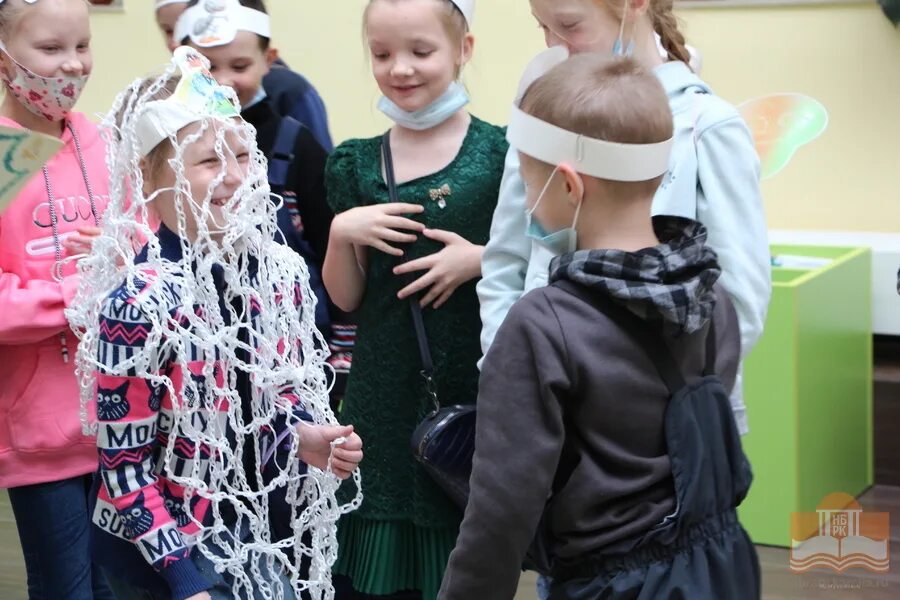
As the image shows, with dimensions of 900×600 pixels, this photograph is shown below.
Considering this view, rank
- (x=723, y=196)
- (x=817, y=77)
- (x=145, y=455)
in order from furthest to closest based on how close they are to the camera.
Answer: (x=817, y=77)
(x=723, y=196)
(x=145, y=455)

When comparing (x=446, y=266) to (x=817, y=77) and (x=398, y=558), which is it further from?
(x=817, y=77)

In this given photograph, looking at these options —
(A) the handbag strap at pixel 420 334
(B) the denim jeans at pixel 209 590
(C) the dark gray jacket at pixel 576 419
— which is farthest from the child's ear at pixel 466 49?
(B) the denim jeans at pixel 209 590

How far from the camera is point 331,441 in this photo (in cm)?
192

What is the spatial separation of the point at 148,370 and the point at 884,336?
3353mm

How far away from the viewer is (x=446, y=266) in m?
2.30

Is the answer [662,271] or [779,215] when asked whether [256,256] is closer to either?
[662,271]

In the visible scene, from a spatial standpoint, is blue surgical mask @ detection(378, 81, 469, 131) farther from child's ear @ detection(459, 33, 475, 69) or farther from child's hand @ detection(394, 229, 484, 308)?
child's hand @ detection(394, 229, 484, 308)

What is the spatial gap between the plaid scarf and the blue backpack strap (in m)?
1.30

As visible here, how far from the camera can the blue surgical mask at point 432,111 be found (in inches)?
93.5

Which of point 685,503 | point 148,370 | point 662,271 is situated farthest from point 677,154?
point 148,370

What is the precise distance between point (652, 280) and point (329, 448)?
650mm

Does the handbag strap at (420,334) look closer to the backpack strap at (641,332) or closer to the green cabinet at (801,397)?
the backpack strap at (641,332)

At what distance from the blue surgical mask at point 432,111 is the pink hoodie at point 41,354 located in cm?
64

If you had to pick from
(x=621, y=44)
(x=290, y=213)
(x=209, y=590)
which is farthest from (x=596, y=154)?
(x=290, y=213)
